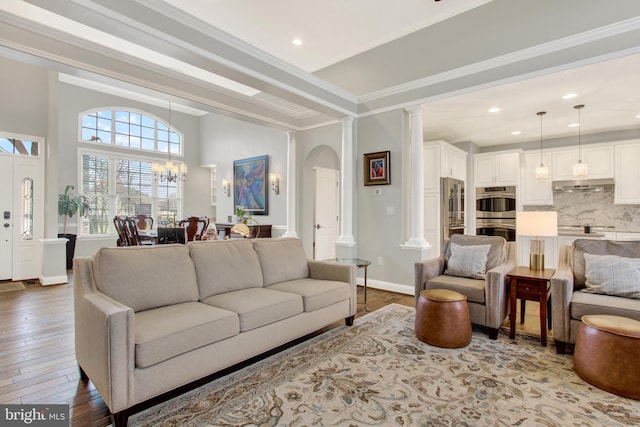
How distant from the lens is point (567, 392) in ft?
6.88

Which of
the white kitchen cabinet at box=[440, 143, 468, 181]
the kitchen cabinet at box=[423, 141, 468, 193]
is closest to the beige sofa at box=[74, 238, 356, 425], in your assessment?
the kitchen cabinet at box=[423, 141, 468, 193]

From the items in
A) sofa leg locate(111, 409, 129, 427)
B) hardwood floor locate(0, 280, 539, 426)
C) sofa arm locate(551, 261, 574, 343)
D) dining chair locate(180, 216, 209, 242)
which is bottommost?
hardwood floor locate(0, 280, 539, 426)

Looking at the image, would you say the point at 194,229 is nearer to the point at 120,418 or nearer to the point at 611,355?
the point at 120,418

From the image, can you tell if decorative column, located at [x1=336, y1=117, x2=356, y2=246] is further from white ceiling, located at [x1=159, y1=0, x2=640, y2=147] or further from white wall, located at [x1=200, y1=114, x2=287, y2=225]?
white wall, located at [x1=200, y1=114, x2=287, y2=225]

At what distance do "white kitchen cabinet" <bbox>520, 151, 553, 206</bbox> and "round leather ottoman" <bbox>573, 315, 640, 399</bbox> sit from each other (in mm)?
4982

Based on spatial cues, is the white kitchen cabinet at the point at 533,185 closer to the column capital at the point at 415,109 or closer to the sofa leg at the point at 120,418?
the column capital at the point at 415,109

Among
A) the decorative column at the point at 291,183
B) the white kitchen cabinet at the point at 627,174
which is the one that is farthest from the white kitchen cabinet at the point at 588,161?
the decorative column at the point at 291,183

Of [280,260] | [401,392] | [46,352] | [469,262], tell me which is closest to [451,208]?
[469,262]

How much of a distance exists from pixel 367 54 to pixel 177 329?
473 centimetres

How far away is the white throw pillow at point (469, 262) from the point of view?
3395 mm

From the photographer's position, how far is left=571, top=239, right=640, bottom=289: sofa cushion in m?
2.89

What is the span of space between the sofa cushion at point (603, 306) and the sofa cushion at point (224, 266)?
2644mm

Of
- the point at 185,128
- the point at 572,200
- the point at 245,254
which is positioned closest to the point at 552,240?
the point at 572,200

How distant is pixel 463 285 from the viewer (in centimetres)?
317
